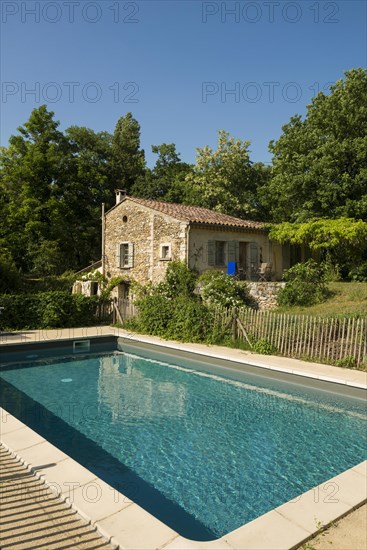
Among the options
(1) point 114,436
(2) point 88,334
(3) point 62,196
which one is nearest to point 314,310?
(2) point 88,334

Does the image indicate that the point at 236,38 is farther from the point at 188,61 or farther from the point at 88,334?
the point at 88,334

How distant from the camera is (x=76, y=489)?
167 inches

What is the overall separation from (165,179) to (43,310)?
21.9 meters

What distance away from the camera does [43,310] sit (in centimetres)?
1709

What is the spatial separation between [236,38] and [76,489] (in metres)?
11.7

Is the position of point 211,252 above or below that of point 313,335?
above

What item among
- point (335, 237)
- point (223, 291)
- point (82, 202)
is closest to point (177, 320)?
point (223, 291)

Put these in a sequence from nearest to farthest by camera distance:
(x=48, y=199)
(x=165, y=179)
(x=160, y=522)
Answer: (x=160, y=522), (x=48, y=199), (x=165, y=179)

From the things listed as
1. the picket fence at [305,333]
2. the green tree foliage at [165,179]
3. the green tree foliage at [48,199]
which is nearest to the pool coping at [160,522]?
the picket fence at [305,333]

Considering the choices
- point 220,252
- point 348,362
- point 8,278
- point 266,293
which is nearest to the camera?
point 348,362

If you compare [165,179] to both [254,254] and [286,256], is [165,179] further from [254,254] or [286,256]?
[254,254]

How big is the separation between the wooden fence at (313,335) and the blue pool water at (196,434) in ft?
5.83

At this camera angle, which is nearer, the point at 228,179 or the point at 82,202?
the point at 228,179

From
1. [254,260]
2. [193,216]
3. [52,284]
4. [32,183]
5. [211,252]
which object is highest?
[32,183]
